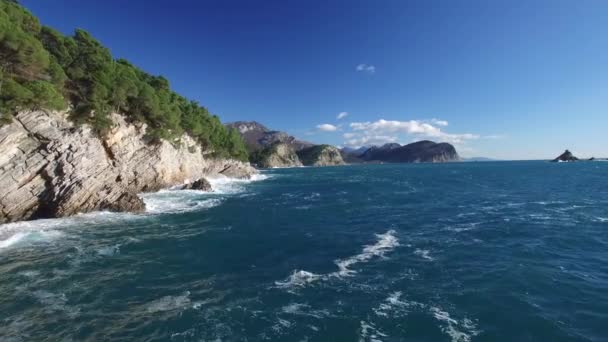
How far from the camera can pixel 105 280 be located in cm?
1975

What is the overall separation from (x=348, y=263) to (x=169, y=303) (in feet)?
39.1

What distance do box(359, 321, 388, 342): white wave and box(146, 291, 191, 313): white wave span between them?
8.80 metres

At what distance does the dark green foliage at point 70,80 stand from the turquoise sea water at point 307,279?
45.7 ft

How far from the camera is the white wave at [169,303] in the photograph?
16172mm

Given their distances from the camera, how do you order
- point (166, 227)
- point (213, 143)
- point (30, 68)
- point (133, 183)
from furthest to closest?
point (213, 143)
point (133, 183)
point (30, 68)
point (166, 227)

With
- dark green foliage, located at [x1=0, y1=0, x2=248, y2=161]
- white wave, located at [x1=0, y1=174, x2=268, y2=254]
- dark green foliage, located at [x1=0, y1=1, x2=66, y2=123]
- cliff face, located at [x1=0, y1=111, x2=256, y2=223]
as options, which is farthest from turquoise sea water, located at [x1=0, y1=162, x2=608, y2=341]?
dark green foliage, located at [x1=0, y1=0, x2=248, y2=161]

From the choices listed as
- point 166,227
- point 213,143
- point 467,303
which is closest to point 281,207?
point 166,227

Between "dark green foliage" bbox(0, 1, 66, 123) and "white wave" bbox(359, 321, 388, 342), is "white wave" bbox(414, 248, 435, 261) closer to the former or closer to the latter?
"white wave" bbox(359, 321, 388, 342)

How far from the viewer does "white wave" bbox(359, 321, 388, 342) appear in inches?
538

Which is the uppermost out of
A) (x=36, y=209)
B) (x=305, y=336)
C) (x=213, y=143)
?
(x=213, y=143)

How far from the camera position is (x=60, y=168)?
1455 inches

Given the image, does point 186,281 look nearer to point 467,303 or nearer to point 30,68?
point 467,303

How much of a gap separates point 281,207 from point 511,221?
29.6 meters

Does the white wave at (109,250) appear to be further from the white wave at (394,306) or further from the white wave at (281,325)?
the white wave at (394,306)
